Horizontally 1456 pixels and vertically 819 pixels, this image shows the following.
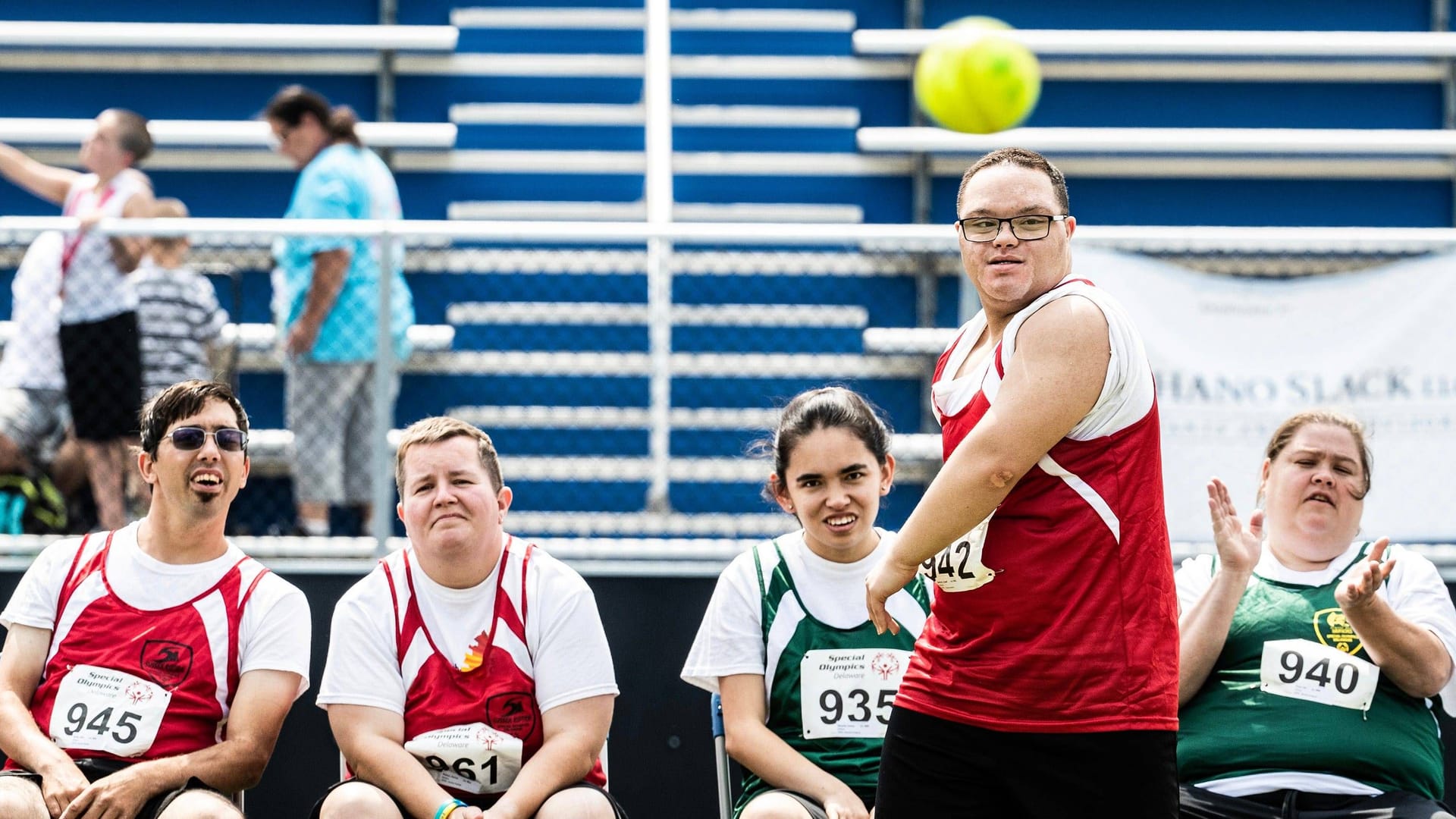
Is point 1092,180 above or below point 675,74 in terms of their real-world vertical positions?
→ below

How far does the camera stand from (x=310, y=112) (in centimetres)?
561

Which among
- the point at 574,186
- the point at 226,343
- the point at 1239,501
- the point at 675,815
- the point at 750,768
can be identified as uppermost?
the point at 574,186

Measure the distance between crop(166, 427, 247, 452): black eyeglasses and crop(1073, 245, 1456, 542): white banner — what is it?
244 cm

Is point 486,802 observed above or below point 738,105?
below

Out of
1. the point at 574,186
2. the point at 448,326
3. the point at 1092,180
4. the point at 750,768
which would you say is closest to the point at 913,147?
the point at 1092,180

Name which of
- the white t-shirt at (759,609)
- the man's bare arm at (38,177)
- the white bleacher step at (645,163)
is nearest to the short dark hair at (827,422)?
the white t-shirt at (759,609)

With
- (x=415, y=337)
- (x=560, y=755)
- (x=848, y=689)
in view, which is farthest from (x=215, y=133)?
(x=848, y=689)

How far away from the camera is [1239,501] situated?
4.34 metres

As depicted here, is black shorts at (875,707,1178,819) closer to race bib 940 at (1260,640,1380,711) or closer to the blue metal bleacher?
race bib 940 at (1260,640,1380,711)

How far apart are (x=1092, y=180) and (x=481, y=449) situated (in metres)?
4.86

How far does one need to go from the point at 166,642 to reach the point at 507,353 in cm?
228

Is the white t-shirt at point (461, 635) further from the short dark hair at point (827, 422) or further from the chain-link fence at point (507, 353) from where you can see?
the chain-link fence at point (507, 353)

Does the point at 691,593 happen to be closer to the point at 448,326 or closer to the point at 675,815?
the point at 675,815

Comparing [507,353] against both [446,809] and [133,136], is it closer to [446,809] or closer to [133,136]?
[133,136]
